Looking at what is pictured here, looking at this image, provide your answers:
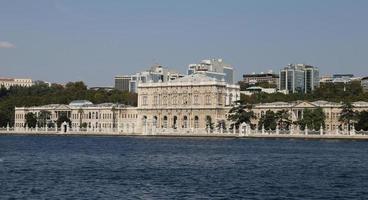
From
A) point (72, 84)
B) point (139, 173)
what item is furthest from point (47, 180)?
point (72, 84)

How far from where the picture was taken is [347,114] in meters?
111

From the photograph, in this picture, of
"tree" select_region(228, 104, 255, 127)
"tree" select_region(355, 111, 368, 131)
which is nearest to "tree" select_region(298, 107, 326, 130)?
"tree" select_region(355, 111, 368, 131)

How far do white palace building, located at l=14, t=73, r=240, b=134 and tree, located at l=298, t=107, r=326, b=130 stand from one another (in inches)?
780

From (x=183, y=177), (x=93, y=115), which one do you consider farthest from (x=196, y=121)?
(x=183, y=177)

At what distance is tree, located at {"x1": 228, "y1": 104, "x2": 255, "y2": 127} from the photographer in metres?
119

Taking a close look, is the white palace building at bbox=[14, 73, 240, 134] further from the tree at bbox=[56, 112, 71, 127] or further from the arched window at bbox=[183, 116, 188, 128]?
the tree at bbox=[56, 112, 71, 127]

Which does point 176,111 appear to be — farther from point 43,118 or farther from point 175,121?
point 43,118

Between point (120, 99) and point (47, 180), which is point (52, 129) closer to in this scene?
point (120, 99)

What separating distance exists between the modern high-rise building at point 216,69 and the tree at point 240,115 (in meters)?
40.5

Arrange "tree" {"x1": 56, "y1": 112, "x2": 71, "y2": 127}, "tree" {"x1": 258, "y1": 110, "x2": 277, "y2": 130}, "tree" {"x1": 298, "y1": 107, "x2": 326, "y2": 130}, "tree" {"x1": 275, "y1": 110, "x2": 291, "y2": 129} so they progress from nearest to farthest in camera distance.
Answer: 1. "tree" {"x1": 298, "y1": 107, "x2": 326, "y2": 130}
2. "tree" {"x1": 258, "y1": 110, "x2": 277, "y2": 130}
3. "tree" {"x1": 275, "y1": 110, "x2": 291, "y2": 129}
4. "tree" {"x1": 56, "y1": 112, "x2": 71, "y2": 127}

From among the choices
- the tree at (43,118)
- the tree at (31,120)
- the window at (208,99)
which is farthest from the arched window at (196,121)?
the tree at (31,120)

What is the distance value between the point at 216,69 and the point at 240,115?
63229 millimetres

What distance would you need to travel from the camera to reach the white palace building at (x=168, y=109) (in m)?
131

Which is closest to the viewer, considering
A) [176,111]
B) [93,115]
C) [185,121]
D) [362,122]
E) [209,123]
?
[362,122]
